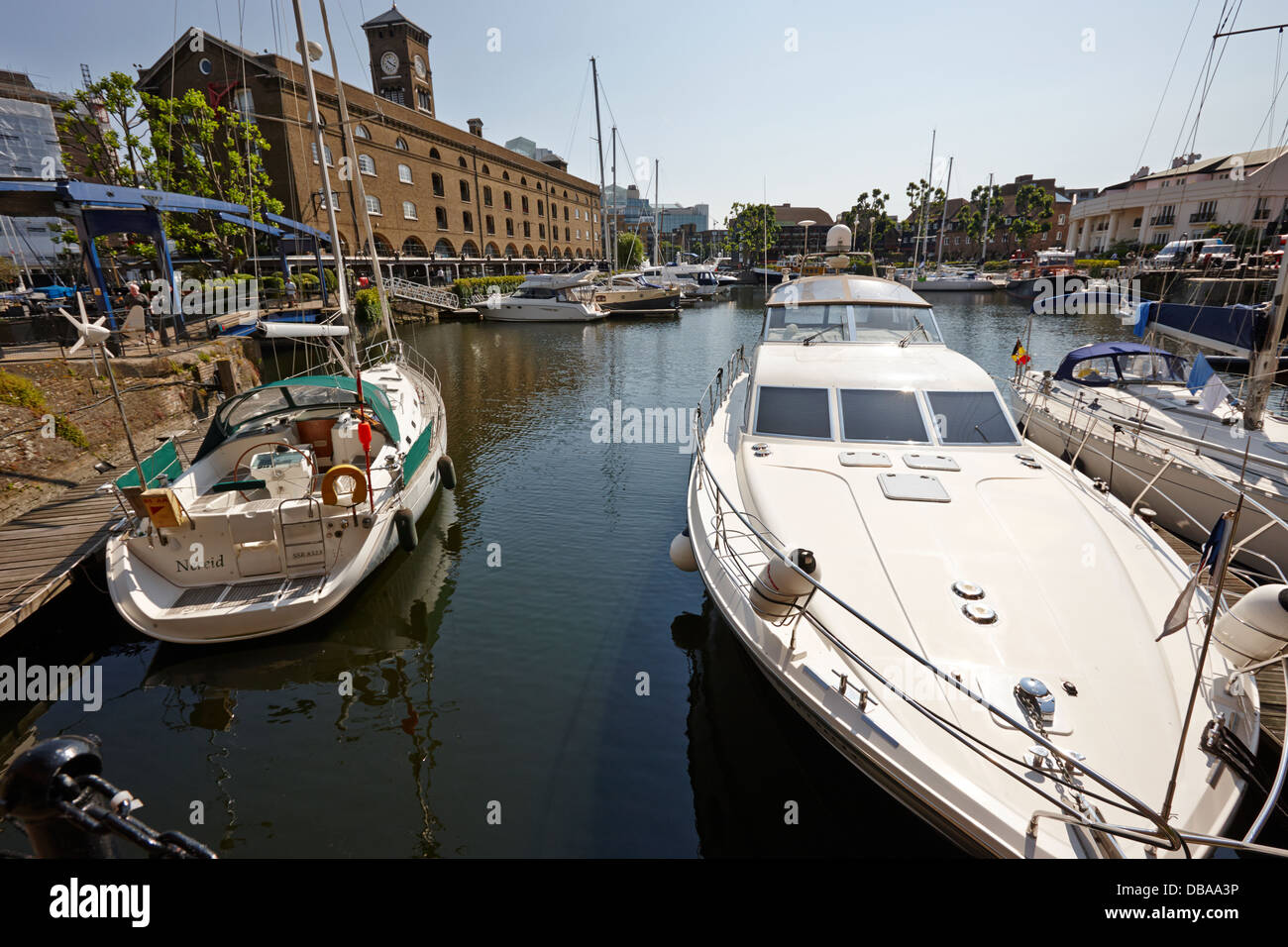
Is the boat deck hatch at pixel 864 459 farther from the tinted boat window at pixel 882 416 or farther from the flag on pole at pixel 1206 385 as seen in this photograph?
the flag on pole at pixel 1206 385

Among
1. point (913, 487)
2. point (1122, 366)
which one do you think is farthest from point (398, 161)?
point (913, 487)

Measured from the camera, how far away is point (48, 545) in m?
7.99

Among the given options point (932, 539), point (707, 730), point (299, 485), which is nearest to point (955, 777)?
point (932, 539)

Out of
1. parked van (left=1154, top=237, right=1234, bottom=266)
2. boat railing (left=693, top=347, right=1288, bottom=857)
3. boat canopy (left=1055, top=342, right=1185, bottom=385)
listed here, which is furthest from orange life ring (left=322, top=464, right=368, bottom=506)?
parked van (left=1154, top=237, right=1234, bottom=266)

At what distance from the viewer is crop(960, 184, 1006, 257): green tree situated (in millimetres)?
78438

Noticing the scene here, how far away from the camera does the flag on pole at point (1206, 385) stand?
10.3m

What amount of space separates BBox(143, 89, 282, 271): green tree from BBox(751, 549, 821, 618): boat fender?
25465 millimetres

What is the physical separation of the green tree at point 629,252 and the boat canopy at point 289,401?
59.4m

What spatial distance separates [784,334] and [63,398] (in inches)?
571

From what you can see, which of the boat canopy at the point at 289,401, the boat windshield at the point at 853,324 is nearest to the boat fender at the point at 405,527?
the boat canopy at the point at 289,401

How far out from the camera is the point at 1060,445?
11430 millimetres

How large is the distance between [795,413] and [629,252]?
212 feet

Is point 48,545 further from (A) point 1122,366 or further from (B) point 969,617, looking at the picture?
(A) point 1122,366
